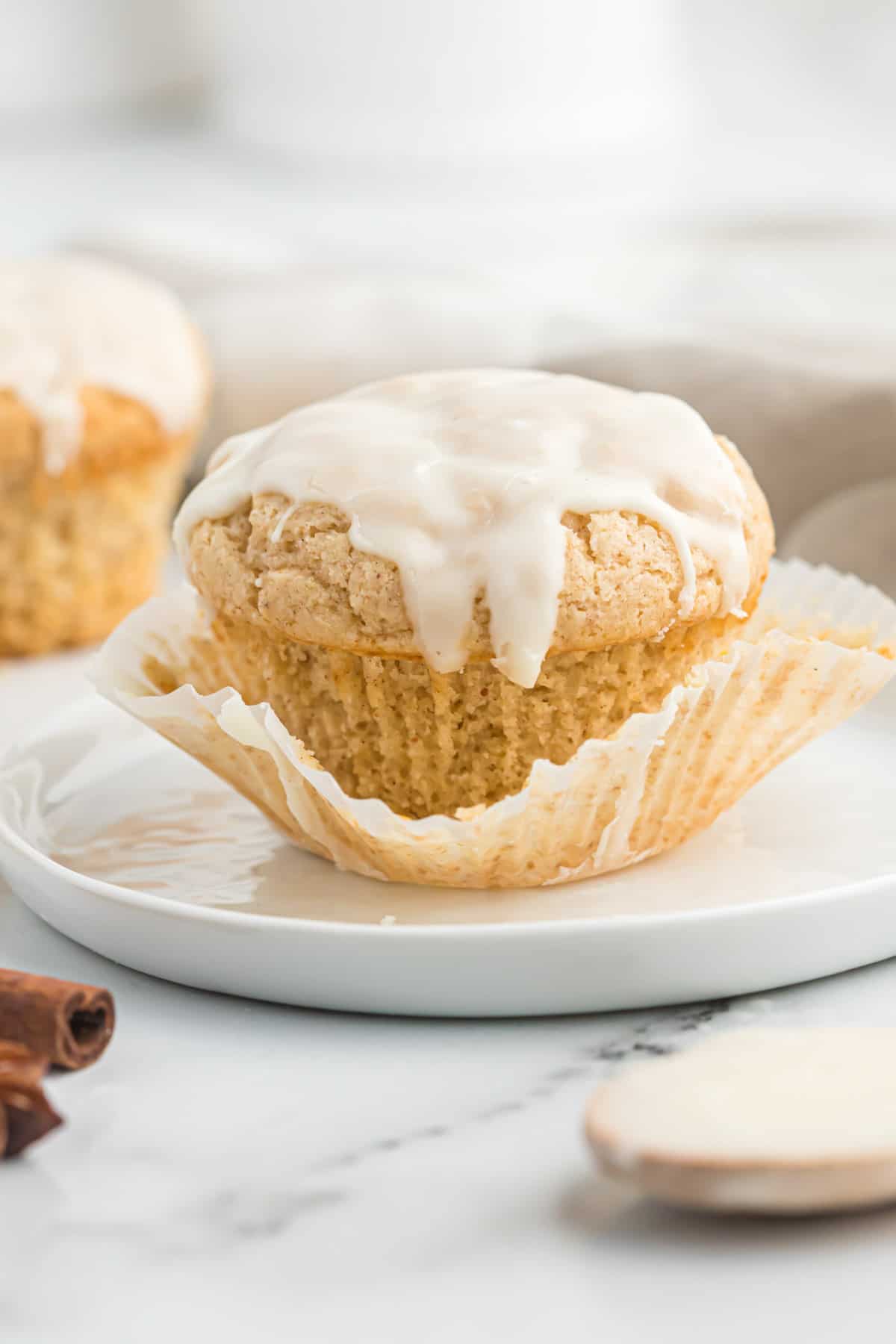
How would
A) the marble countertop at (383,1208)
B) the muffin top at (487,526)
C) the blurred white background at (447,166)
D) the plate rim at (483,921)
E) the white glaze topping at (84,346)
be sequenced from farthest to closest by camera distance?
the blurred white background at (447,166) → the white glaze topping at (84,346) → the muffin top at (487,526) → the plate rim at (483,921) → the marble countertop at (383,1208)

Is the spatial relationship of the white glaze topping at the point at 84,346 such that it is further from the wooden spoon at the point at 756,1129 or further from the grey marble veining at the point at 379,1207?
the wooden spoon at the point at 756,1129

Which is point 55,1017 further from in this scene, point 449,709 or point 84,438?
point 84,438

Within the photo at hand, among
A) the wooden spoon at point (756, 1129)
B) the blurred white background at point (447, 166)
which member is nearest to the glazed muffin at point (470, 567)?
the wooden spoon at point (756, 1129)

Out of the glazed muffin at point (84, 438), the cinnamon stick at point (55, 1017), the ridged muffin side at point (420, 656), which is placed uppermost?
the ridged muffin side at point (420, 656)

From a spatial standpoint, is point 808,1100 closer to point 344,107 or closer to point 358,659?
point 358,659

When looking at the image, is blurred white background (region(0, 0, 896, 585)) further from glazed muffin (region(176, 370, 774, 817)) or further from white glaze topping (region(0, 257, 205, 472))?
glazed muffin (region(176, 370, 774, 817))

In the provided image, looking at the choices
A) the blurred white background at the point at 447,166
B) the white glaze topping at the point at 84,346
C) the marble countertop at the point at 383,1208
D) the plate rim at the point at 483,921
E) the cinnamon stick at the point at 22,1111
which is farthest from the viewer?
the blurred white background at the point at 447,166

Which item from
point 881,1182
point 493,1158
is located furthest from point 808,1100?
point 493,1158
